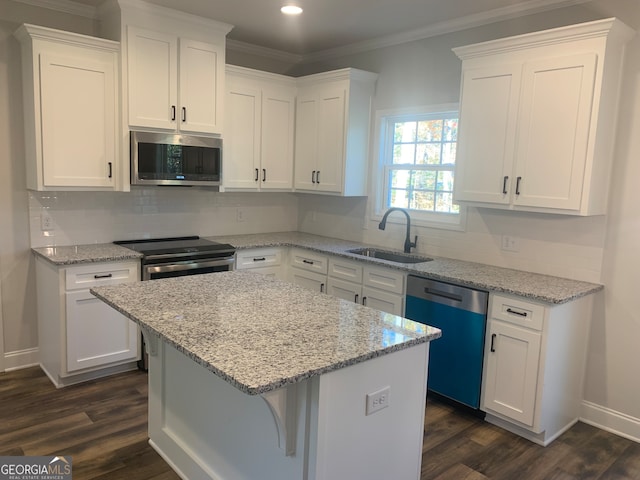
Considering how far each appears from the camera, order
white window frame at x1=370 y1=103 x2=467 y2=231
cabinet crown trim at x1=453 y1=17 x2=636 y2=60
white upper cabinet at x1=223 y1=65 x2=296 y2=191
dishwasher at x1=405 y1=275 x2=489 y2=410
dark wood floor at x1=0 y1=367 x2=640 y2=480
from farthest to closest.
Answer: white upper cabinet at x1=223 y1=65 x2=296 y2=191 → white window frame at x1=370 y1=103 x2=467 y2=231 → dishwasher at x1=405 y1=275 x2=489 y2=410 → cabinet crown trim at x1=453 y1=17 x2=636 y2=60 → dark wood floor at x1=0 y1=367 x2=640 y2=480

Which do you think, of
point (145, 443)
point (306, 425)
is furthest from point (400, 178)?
point (306, 425)

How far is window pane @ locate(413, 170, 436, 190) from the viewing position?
407cm

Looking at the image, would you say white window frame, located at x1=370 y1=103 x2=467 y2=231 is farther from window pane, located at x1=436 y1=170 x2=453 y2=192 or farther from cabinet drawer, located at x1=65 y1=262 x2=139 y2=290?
cabinet drawer, located at x1=65 y1=262 x2=139 y2=290

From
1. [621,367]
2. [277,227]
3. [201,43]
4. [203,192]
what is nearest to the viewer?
[621,367]

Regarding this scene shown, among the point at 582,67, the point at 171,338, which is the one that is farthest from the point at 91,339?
the point at 582,67

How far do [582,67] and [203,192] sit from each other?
3.14 meters

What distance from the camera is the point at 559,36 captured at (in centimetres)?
285

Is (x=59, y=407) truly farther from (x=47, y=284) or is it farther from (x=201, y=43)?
(x=201, y=43)

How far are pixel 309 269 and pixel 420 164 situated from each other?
1.31m

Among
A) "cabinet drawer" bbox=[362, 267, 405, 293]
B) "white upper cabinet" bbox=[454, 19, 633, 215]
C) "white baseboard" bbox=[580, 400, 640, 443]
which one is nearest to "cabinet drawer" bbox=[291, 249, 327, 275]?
"cabinet drawer" bbox=[362, 267, 405, 293]

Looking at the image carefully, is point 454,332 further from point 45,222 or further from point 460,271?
point 45,222

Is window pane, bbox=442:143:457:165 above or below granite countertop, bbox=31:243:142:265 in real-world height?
above

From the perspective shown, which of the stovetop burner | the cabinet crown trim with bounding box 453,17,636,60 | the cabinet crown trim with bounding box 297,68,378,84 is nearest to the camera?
the cabinet crown trim with bounding box 453,17,636,60

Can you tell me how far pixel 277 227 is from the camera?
203 inches
